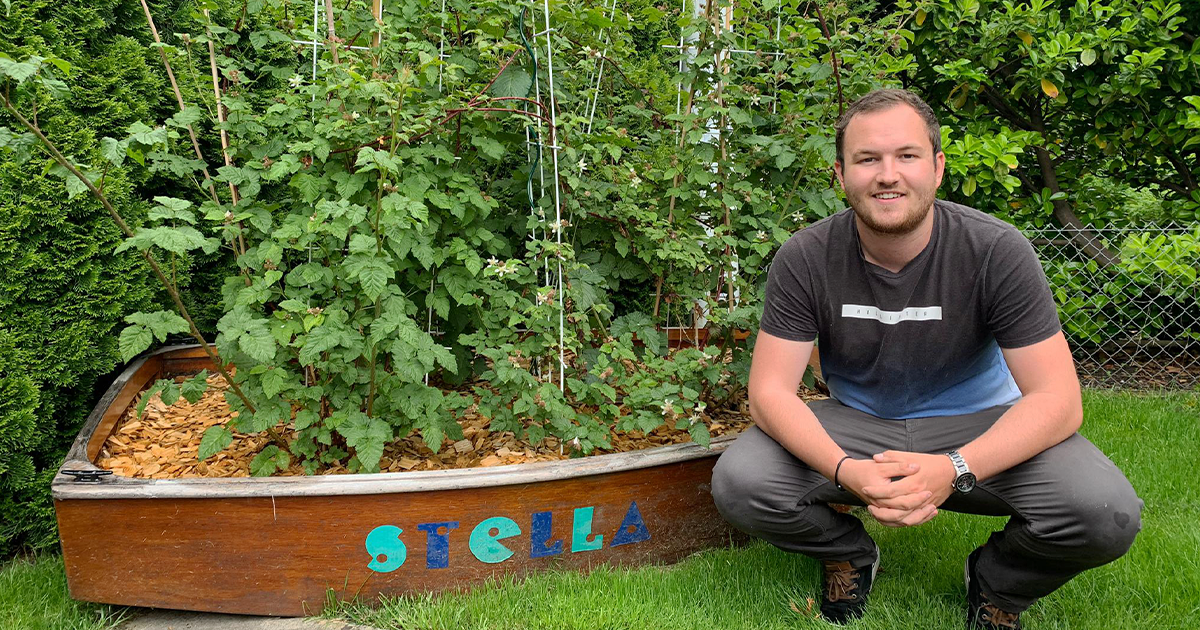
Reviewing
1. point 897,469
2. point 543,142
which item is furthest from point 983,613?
point 543,142

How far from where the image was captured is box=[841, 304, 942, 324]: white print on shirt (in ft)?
7.29

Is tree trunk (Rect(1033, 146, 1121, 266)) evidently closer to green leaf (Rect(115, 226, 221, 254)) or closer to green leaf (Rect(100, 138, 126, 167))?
green leaf (Rect(115, 226, 221, 254))

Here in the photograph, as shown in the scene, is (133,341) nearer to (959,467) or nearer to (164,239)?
(164,239)

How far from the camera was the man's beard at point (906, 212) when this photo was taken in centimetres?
213

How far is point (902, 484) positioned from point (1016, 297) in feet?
1.83

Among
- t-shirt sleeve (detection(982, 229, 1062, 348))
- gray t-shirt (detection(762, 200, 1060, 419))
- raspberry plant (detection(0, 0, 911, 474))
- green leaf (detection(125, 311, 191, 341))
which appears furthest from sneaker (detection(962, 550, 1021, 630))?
green leaf (detection(125, 311, 191, 341))

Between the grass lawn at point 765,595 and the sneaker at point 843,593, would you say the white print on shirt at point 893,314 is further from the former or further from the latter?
the grass lawn at point 765,595

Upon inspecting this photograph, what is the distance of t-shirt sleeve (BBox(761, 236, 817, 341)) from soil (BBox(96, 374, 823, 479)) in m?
0.72

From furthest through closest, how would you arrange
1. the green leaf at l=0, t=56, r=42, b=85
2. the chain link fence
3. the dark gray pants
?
1. the chain link fence
2. the dark gray pants
3. the green leaf at l=0, t=56, r=42, b=85

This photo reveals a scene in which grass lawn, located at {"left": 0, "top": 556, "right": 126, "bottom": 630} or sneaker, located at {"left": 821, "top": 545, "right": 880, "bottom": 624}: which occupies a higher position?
sneaker, located at {"left": 821, "top": 545, "right": 880, "bottom": 624}

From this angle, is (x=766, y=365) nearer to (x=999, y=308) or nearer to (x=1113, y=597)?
(x=999, y=308)

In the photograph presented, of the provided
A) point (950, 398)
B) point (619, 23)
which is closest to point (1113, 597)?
point (950, 398)

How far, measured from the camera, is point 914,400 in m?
2.33

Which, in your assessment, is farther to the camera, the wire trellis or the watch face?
the wire trellis
